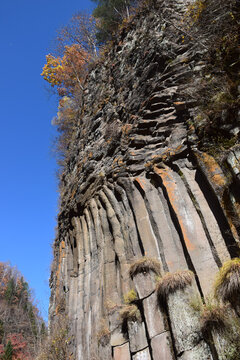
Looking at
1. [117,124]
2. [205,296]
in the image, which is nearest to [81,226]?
[117,124]

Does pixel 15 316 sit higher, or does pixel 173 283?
pixel 15 316

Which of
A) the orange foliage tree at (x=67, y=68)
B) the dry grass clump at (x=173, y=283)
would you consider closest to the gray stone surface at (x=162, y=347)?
the dry grass clump at (x=173, y=283)

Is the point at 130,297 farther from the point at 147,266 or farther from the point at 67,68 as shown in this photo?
the point at 67,68

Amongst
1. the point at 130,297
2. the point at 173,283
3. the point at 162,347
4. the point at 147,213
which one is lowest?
the point at 162,347

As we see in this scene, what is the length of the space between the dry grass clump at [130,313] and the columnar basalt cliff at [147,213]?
0.09 ft

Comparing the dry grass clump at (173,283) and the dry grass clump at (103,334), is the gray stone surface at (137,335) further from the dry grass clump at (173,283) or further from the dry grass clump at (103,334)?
the dry grass clump at (103,334)

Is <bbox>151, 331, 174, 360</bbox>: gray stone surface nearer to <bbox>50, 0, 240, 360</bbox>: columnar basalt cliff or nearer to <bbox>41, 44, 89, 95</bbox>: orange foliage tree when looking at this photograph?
<bbox>50, 0, 240, 360</bbox>: columnar basalt cliff

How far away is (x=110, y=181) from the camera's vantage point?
387 inches

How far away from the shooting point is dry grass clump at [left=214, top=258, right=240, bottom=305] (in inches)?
173

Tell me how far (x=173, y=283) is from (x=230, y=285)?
149cm

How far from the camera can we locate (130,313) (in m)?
6.50

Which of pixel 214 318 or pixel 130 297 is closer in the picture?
pixel 214 318

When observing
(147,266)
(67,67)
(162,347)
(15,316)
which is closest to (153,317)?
(162,347)

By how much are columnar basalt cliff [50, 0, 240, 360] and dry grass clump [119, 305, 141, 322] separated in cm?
3
